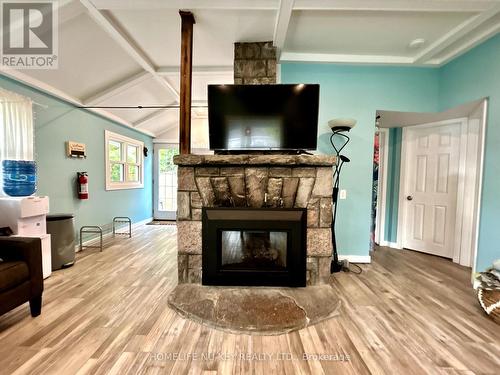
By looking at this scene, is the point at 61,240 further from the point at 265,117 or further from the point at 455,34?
the point at 455,34

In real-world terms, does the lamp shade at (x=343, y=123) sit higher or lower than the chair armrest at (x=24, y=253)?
higher

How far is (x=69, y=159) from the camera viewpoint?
3389mm

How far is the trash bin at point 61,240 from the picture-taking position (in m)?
2.76

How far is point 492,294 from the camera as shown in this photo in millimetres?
1905

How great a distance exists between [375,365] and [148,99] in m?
4.78

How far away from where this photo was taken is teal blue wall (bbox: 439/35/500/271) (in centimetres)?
233

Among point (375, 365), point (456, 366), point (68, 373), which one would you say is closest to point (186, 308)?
point (68, 373)

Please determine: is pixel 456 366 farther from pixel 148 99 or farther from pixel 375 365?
pixel 148 99

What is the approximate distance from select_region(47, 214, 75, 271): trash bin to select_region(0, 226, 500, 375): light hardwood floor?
1.08 ft

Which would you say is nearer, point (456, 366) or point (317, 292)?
point (456, 366)

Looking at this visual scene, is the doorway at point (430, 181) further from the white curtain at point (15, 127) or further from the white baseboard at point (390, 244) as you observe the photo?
the white curtain at point (15, 127)

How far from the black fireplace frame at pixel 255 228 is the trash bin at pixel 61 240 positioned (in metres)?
1.97

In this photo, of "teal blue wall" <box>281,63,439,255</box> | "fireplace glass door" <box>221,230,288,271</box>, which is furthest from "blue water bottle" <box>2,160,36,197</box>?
"teal blue wall" <box>281,63,439,255</box>

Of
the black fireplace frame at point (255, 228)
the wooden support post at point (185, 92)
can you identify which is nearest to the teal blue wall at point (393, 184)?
the black fireplace frame at point (255, 228)
